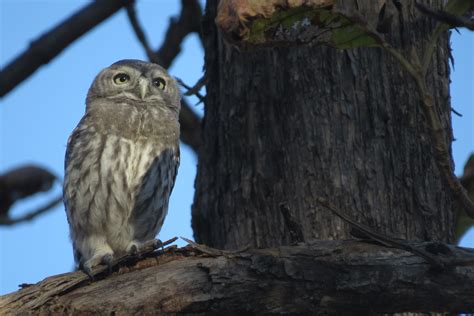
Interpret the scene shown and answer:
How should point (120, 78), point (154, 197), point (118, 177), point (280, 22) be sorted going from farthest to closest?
point (120, 78), point (154, 197), point (118, 177), point (280, 22)

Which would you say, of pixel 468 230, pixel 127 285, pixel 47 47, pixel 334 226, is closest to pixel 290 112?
pixel 334 226

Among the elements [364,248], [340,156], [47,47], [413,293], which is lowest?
[413,293]

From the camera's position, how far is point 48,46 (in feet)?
15.3

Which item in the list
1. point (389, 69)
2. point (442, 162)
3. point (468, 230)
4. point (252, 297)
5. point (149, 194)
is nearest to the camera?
point (442, 162)

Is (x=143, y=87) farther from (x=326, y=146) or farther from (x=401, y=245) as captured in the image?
(x=401, y=245)

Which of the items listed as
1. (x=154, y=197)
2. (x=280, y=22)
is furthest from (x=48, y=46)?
(x=280, y=22)

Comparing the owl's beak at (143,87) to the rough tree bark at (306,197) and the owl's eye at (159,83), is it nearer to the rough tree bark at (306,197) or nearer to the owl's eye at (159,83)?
the owl's eye at (159,83)

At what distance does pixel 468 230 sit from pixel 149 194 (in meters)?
1.88

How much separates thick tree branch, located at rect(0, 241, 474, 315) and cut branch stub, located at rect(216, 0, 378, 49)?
839mm

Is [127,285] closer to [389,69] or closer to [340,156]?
[340,156]

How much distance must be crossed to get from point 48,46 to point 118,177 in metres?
0.92

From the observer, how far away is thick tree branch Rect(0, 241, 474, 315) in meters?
3.01

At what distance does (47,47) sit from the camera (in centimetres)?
466

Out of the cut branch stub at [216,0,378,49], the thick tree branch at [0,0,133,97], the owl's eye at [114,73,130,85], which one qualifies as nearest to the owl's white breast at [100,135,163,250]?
the thick tree branch at [0,0,133,97]
